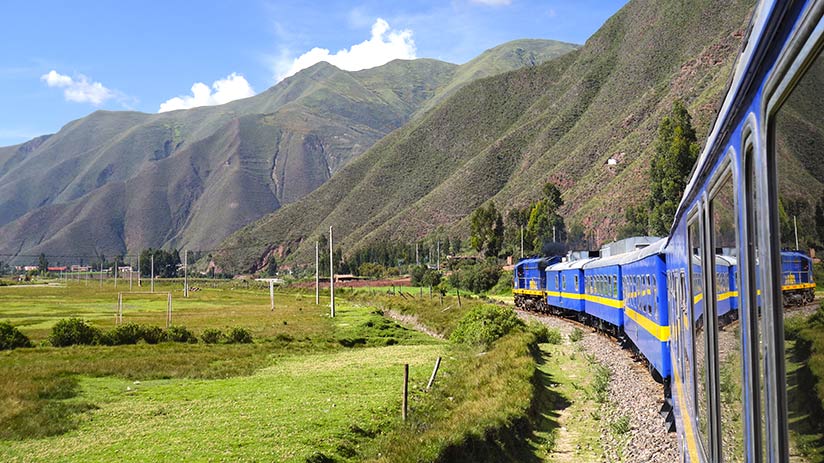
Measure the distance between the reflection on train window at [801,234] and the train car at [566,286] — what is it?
2623 centimetres

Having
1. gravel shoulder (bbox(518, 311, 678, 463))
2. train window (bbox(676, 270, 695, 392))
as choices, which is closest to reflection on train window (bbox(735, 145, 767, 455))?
train window (bbox(676, 270, 695, 392))

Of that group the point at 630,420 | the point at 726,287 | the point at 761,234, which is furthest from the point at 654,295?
the point at 761,234

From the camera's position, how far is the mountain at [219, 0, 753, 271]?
86750 millimetres

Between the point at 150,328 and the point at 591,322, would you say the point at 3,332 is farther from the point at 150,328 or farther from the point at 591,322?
the point at 591,322

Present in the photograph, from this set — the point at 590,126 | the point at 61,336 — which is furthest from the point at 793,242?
the point at 590,126

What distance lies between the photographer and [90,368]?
24.1 metres

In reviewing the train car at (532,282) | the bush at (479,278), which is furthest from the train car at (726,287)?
the bush at (479,278)

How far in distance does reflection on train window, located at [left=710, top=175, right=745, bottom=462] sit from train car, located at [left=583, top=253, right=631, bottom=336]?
15.2m

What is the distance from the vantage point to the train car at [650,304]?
11289 millimetres

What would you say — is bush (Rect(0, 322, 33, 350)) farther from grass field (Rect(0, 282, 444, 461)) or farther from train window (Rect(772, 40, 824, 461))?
train window (Rect(772, 40, 824, 461))

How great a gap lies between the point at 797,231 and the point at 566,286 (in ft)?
107

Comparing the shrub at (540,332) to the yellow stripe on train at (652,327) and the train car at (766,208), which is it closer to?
the yellow stripe on train at (652,327)

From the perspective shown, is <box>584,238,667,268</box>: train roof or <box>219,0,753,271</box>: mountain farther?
<box>219,0,753,271</box>: mountain

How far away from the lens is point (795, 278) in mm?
2256
